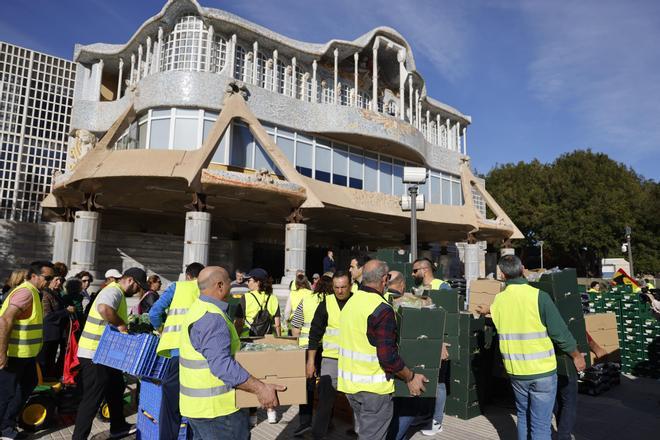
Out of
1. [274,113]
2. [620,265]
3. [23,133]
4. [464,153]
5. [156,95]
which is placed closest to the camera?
[156,95]

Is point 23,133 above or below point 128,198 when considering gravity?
above

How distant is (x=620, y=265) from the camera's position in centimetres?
4072

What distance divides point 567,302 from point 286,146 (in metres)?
16.2

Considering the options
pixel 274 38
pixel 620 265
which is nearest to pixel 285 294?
pixel 274 38

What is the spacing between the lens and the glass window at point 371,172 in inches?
881

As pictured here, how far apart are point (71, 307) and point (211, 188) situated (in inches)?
372

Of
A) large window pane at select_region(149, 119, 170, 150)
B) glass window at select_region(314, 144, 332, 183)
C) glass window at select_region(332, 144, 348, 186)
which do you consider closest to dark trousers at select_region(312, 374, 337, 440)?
large window pane at select_region(149, 119, 170, 150)

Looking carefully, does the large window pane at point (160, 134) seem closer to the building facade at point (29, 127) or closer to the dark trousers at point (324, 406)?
the building facade at point (29, 127)

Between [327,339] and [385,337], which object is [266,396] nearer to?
[385,337]

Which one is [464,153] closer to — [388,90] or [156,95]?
[388,90]

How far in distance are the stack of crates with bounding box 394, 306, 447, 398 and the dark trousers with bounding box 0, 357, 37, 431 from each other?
4.15 meters

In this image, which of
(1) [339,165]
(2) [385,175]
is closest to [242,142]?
(1) [339,165]

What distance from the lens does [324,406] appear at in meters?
4.90

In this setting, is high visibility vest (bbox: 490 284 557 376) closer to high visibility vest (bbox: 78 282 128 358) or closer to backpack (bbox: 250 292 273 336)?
backpack (bbox: 250 292 273 336)
